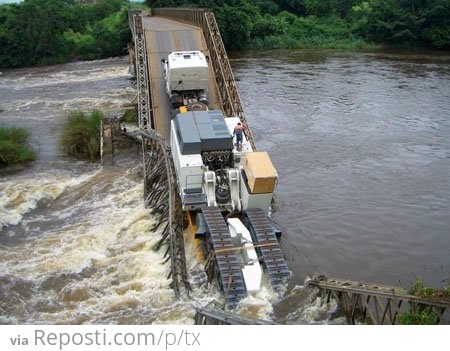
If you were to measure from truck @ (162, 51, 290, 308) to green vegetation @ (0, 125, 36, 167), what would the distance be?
381 inches

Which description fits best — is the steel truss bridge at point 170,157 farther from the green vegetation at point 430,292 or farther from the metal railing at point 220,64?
the green vegetation at point 430,292

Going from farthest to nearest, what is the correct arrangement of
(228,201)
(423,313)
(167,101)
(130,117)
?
(130,117) → (167,101) → (228,201) → (423,313)

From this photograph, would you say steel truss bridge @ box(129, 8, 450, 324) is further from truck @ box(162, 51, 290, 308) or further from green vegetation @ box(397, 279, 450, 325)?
truck @ box(162, 51, 290, 308)

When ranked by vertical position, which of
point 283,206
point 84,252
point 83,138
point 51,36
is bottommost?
point 84,252

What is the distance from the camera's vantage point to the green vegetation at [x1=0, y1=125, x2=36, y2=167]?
2620cm

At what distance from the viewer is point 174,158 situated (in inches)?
821

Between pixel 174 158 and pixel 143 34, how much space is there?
16.1 meters

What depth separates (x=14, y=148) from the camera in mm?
26453

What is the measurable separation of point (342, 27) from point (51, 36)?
31.8m

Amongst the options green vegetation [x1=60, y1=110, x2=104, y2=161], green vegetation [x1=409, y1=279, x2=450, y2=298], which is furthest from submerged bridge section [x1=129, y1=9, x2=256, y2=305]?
green vegetation [x1=409, y1=279, x2=450, y2=298]

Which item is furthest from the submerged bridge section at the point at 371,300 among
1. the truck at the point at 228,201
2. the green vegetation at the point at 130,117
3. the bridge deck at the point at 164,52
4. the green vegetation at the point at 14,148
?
the green vegetation at the point at 130,117

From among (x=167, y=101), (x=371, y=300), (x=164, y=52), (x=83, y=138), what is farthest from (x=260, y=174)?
(x=164, y=52)

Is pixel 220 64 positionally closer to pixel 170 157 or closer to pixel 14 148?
pixel 170 157
